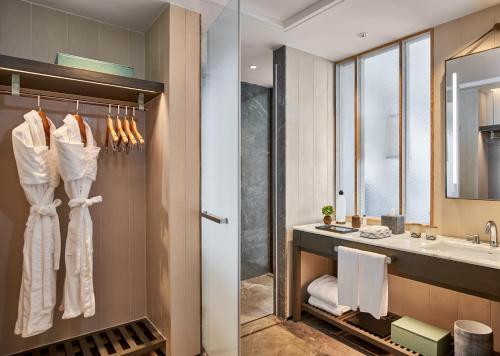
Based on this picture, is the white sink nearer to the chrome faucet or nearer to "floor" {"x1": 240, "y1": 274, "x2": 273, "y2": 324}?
the chrome faucet

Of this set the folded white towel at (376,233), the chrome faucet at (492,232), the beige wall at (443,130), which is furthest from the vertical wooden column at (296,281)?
the chrome faucet at (492,232)

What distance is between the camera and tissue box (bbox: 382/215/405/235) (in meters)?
2.46

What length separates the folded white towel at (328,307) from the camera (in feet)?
8.39

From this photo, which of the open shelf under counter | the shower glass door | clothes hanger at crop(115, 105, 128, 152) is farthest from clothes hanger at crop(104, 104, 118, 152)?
the shower glass door

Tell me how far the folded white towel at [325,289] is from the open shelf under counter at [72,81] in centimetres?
209

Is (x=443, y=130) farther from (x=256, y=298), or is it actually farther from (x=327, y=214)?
(x=256, y=298)

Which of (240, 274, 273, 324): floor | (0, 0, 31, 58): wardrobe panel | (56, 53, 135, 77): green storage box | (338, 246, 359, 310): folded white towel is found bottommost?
(240, 274, 273, 324): floor

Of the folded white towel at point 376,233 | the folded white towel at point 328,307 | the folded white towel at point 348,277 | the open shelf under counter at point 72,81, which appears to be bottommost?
the folded white towel at point 328,307

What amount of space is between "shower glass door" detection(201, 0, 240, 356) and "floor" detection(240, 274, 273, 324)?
0.82 meters

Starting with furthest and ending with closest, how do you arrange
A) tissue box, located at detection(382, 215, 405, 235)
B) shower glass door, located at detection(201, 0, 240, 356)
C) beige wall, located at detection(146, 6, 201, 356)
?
1. tissue box, located at detection(382, 215, 405, 235)
2. beige wall, located at detection(146, 6, 201, 356)
3. shower glass door, located at detection(201, 0, 240, 356)

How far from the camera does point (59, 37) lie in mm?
2082

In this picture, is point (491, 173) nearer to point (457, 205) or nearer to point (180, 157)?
point (457, 205)

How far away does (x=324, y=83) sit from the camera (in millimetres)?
3066

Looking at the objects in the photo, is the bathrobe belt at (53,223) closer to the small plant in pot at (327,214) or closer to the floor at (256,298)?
the floor at (256,298)
